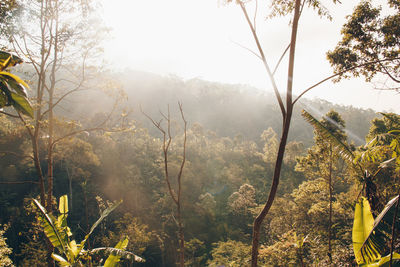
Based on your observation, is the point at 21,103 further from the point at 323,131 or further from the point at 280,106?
the point at 323,131

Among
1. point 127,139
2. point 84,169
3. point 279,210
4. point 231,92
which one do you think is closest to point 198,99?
point 231,92

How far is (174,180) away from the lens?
2269cm

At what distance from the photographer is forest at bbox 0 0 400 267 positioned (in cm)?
304

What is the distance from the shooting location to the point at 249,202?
1862 cm

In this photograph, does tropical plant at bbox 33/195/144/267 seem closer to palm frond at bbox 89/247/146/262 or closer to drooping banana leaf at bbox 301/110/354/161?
palm frond at bbox 89/247/146/262

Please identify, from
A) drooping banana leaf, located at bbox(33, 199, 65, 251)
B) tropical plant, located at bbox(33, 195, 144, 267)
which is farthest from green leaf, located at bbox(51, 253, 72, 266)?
drooping banana leaf, located at bbox(33, 199, 65, 251)

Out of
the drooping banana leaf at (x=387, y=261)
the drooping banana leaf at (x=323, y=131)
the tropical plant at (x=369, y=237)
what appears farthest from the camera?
the drooping banana leaf at (x=323, y=131)

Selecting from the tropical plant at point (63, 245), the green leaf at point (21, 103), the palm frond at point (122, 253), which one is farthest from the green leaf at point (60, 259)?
the green leaf at point (21, 103)

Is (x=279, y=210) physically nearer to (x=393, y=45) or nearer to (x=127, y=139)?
(x=393, y=45)

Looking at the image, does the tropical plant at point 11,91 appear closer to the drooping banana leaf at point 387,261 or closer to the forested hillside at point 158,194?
the forested hillside at point 158,194

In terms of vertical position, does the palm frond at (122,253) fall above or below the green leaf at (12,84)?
below

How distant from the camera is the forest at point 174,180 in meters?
3.04

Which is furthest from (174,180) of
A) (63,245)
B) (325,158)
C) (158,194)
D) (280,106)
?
(280,106)

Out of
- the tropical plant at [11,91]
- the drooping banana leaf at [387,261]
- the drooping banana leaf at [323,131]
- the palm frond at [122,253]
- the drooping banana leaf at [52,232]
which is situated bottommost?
the palm frond at [122,253]
